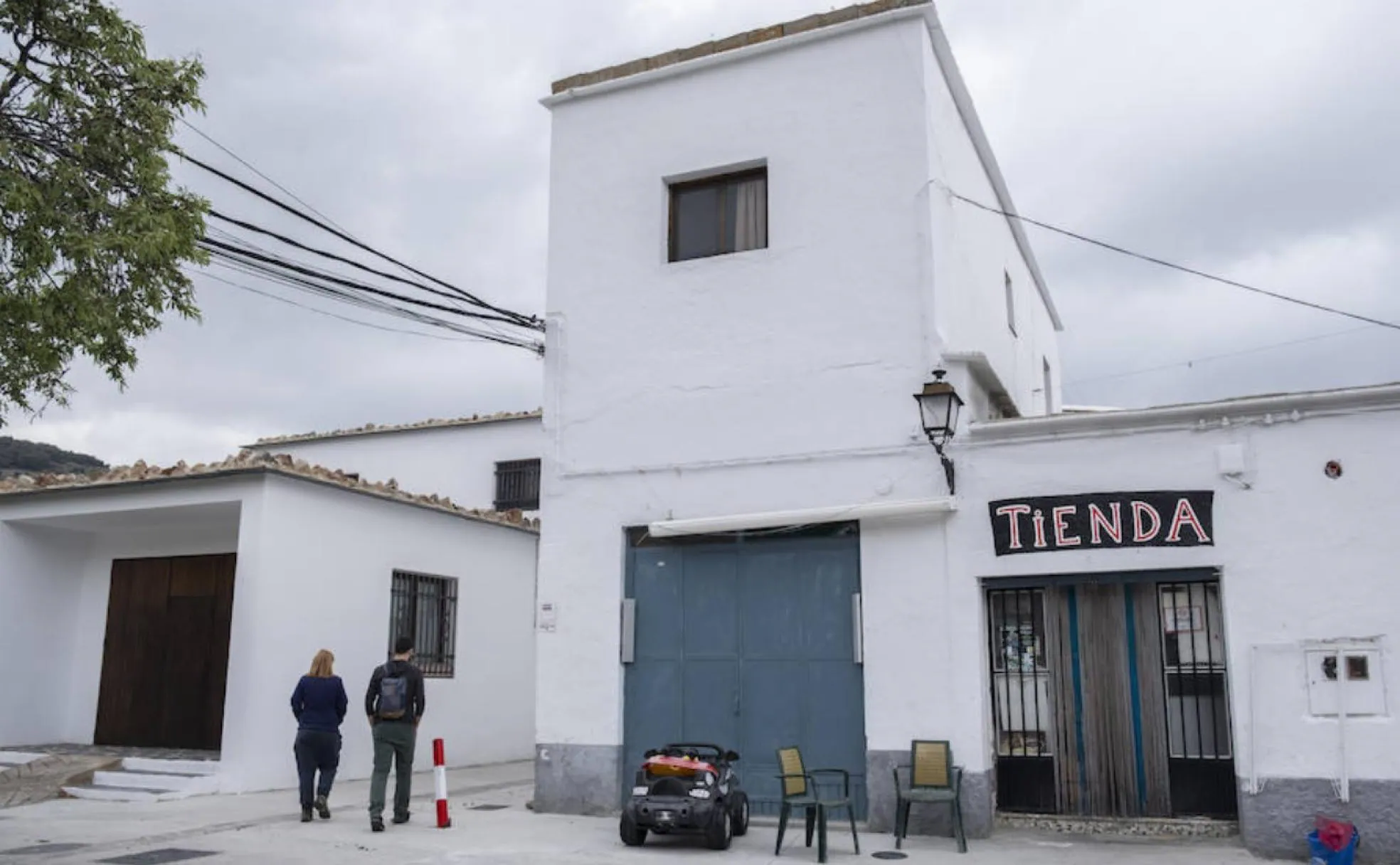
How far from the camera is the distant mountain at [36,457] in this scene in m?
36.9

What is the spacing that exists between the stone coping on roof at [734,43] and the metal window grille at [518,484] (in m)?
9.71

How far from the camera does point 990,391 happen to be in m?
11.6

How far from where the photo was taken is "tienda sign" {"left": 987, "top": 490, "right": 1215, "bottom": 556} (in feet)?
30.8

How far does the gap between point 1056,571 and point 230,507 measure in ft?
31.3

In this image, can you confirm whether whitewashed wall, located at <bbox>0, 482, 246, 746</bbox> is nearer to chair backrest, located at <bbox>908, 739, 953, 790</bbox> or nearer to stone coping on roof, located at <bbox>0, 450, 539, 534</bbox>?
stone coping on roof, located at <bbox>0, 450, 539, 534</bbox>

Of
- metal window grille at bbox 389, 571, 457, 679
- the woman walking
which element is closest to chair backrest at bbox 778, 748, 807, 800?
the woman walking

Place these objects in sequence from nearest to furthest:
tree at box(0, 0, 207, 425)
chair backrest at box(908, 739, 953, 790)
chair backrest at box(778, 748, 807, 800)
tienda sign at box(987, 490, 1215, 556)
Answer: tree at box(0, 0, 207, 425), chair backrest at box(778, 748, 807, 800), tienda sign at box(987, 490, 1215, 556), chair backrest at box(908, 739, 953, 790)

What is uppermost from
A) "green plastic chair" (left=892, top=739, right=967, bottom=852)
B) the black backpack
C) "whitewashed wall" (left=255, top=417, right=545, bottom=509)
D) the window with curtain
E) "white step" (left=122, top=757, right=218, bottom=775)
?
the window with curtain

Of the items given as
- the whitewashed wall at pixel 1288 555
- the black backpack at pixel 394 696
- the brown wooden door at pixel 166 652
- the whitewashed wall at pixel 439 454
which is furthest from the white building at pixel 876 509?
the whitewashed wall at pixel 439 454

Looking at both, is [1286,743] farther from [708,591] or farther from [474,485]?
[474,485]

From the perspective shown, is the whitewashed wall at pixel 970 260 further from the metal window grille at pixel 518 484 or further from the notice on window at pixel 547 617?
the metal window grille at pixel 518 484

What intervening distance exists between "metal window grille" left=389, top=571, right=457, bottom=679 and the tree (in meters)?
7.45

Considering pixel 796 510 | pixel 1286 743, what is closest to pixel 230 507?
pixel 796 510

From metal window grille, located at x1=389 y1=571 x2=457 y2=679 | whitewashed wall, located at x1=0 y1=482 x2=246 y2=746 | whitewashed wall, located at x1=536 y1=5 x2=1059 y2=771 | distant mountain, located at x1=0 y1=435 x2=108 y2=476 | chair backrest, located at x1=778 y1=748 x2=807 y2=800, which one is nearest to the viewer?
chair backrest, located at x1=778 y1=748 x2=807 y2=800
